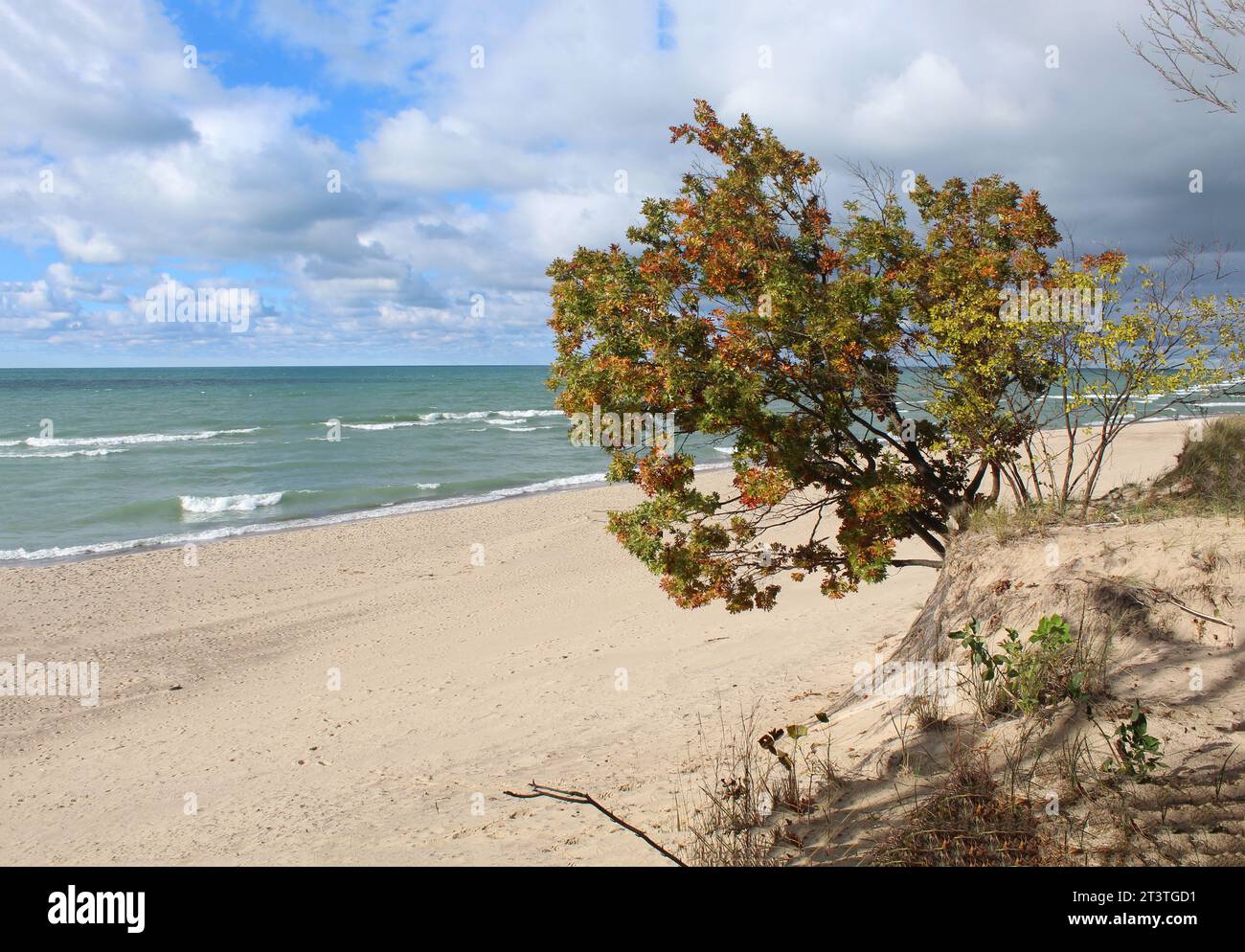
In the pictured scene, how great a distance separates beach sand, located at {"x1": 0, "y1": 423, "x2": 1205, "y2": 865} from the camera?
6918 mm

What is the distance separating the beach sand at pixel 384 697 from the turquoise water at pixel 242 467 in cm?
526

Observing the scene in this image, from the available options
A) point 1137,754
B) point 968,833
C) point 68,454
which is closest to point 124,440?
point 68,454

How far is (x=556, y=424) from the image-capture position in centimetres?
5416

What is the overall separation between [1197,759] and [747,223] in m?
5.49

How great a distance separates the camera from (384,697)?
442 inches

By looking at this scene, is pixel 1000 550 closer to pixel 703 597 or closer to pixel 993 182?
pixel 703 597

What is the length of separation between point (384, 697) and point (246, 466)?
26301 mm

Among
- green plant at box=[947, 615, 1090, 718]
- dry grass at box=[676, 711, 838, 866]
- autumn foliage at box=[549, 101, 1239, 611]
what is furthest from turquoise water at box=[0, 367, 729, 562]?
green plant at box=[947, 615, 1090, 718]

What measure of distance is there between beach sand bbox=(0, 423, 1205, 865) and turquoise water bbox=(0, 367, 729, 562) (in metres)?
5.26

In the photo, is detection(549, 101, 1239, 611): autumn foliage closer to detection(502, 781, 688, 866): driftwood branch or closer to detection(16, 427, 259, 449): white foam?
detection(502, 781, 688, 866): driftwood branch

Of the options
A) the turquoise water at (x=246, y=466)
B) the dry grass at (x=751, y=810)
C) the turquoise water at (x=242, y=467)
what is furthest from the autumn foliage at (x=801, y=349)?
the turquoise water at (x=242, y=467)

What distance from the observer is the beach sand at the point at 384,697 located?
692 centimetres

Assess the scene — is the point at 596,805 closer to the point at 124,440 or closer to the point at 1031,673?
the point at 1031,673

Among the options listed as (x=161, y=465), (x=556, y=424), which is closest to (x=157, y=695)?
(x=161, y=465)
